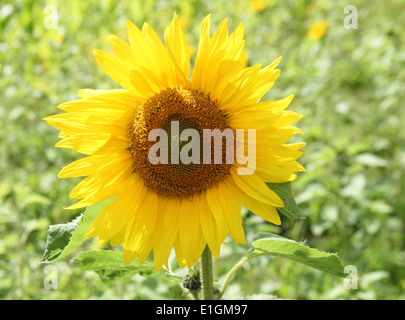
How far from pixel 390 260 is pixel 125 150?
2.70 m

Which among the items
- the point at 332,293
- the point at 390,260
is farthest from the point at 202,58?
the point at 390,260

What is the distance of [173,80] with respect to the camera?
1.41 m

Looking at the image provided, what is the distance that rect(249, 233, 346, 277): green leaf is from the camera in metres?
1.32

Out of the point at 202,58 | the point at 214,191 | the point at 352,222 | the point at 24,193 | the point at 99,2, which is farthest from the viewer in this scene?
the point at 99,2

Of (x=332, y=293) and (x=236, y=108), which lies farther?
(x=332, y=293)

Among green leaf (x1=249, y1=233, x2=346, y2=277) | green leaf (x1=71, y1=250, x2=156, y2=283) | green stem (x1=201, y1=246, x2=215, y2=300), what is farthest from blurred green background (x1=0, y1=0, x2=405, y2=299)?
green leaf (x1=249, y1=233, x2=346, y2=277)

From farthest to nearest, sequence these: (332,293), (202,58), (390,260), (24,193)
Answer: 1. (390,260)
2. (24,193)
3. (332,293)
4. (202,58)

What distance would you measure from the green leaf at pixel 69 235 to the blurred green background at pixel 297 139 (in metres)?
1.01

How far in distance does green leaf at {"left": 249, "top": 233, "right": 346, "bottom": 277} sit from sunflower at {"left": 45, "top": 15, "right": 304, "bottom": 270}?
0.10 meters

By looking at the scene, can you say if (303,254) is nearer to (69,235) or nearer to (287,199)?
(287,199)

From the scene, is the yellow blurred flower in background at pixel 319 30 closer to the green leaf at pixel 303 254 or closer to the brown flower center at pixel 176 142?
the brown flower center at pixel 176 142

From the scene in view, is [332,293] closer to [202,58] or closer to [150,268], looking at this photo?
[150,268]

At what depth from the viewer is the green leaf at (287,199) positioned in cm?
129

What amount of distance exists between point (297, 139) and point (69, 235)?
2278 mm
